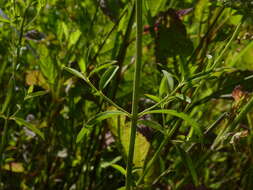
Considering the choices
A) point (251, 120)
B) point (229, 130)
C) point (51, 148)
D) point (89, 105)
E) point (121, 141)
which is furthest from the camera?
point (89, 105)

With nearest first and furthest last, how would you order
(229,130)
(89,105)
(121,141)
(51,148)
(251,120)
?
1. (229,130)
2. (121,141)
3. (251,120)
4. (51,148)
5. (89,105)

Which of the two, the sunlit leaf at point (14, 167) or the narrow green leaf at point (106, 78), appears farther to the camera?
the sunlit leaf at point (14, 167)

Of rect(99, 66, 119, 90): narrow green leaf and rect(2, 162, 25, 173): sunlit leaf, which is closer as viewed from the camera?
rect(99, 66, 119, 90): narrow green leaf

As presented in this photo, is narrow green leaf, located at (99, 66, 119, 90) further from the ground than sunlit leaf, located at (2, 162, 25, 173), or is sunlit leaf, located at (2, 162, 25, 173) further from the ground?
narrow green leaf, located at (99, 66, 119, 90)

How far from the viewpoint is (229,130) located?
0.58m

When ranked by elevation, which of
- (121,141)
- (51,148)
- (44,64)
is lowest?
(51,148)

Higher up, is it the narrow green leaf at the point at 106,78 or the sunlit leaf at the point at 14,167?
the narrow green leaf at the point at 106,78

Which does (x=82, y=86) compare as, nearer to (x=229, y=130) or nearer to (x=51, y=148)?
(x=51, y=148)

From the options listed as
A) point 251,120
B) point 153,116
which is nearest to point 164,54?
point 153,116

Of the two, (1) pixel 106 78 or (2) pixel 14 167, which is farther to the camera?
(2) pixel 14 167

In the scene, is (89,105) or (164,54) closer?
(164,54)

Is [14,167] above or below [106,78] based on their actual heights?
below

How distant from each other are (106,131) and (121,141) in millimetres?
220

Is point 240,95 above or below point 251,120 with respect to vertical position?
above
